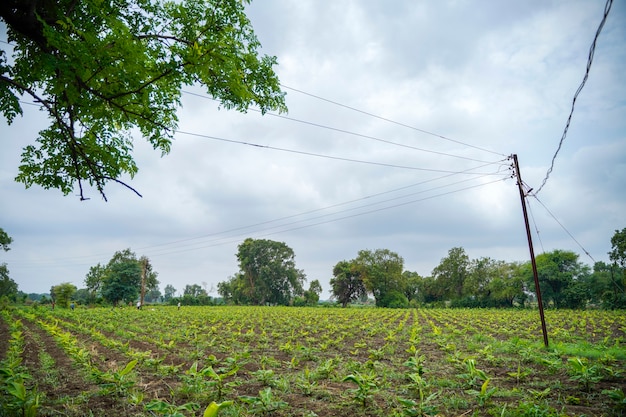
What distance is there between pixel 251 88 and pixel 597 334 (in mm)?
21697

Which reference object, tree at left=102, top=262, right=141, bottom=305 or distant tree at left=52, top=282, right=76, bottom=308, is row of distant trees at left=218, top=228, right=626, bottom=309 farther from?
distant tree at left=52, top=282, right=76, bottom=308

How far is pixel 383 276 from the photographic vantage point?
65.9 metres

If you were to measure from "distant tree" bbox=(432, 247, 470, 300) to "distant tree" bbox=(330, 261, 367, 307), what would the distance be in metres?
17.4

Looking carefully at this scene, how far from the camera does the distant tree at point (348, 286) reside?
67125mm

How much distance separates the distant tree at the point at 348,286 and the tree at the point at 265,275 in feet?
29.2

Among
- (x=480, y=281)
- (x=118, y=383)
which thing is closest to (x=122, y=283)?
(x=118, y=383)

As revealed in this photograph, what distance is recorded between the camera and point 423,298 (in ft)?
238

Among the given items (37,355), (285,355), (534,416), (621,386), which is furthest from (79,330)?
(621,386)

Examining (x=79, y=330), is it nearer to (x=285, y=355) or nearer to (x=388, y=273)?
(x=285, y=355)

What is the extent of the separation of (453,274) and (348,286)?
22.6m

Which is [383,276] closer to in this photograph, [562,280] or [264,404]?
[562,280]

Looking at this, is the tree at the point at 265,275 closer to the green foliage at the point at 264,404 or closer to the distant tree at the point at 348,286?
the distant tree at the point at 348,286

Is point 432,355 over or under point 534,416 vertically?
under

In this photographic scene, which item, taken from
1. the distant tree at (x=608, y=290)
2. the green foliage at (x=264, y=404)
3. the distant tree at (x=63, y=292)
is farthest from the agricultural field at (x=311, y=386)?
the distant tree at (x=63, y=292)
